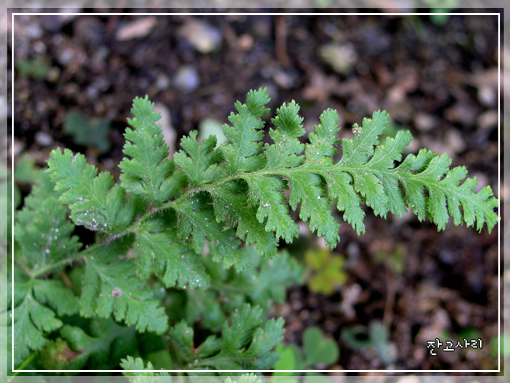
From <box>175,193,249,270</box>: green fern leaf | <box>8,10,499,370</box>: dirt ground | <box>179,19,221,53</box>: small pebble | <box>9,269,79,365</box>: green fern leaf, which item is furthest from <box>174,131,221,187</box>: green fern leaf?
<box>179,19,221,53</box>: small pebble

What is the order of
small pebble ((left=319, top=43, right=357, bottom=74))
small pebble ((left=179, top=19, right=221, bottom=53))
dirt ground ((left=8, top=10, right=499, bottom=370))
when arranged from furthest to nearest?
1. small pebble ((left=319, top=43, right=357, bottom=74))
2. small pebble ((left=179, top=19, right=221, bottom=53))
3. dirt ground ((left=8, top=10, right=499, bottom=370))

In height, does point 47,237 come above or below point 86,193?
below

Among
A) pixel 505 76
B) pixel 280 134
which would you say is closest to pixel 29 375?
pixel 280 134

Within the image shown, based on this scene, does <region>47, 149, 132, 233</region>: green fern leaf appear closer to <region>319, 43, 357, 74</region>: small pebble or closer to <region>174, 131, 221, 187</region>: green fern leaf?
<region>174, 131, 221, 187</region>: green fern leaf

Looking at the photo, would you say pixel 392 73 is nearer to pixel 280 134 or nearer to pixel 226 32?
pixel 226 32

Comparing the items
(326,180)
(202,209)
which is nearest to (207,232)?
(202,209)

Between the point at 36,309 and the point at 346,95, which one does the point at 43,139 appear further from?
the point at 346,95

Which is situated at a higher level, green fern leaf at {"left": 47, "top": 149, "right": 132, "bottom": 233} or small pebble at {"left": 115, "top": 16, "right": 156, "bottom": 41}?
small pebble at {"left": 115, "top": 16, "right": 156, "bottom": 41}
